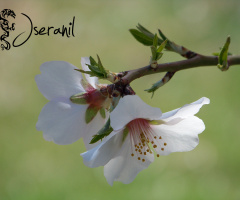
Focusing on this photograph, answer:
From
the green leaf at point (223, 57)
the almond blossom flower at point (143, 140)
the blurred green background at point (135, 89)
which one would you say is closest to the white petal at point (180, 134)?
the almond blossom flower at point (143, 140)

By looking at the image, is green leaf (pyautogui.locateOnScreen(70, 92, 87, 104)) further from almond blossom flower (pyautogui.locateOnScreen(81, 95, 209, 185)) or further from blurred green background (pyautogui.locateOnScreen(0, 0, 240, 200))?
blurred green background (pyautogui.locateOnScreen(0, 0, 240, 200))

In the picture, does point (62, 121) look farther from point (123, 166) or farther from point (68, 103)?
point (123, 166)

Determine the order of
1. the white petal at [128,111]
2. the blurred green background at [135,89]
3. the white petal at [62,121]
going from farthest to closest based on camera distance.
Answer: the blurred green background at [135,89]
the white petal at [62,121]
the white petal at [128,111]

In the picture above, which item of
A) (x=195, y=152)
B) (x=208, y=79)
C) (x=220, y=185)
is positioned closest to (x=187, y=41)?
(x=208, y=79)

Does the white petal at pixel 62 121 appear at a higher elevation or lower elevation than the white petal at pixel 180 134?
higher

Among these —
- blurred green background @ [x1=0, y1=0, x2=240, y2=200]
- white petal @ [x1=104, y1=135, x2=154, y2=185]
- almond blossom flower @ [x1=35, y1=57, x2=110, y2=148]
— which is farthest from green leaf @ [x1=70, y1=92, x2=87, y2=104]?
blurred green background @ [x1=0, y1=0, x2=240, y2=200]

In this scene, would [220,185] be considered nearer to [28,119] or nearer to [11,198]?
[11,198]

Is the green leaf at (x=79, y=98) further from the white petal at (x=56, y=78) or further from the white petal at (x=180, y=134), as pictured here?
the white petal at (x=180, y=134)
